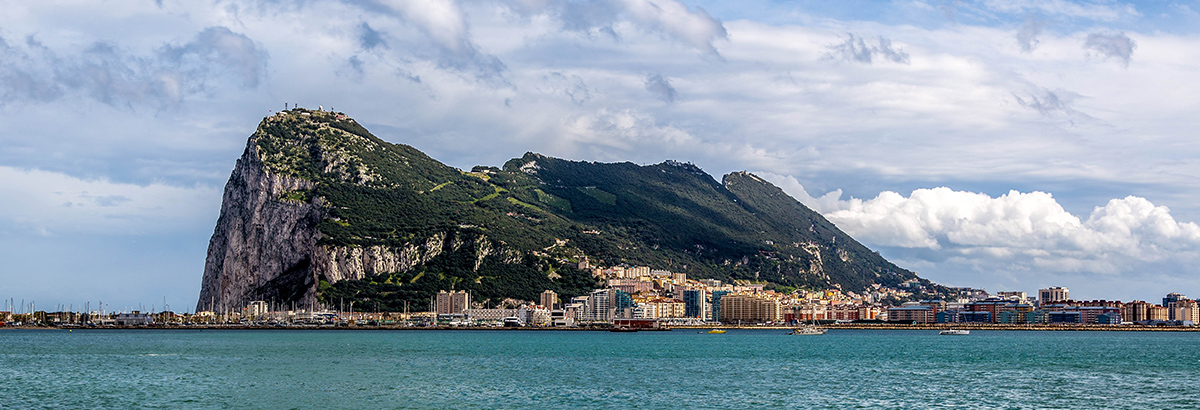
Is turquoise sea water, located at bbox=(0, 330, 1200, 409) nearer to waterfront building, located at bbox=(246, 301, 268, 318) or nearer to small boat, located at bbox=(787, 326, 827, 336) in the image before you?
small boat, located at bbox=(787, 326, 827, 336)

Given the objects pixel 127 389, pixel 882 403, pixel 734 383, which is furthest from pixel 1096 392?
pixel 127 389

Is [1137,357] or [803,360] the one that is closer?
[803,360]

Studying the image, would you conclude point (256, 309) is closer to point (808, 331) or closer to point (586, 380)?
point (808, 331)

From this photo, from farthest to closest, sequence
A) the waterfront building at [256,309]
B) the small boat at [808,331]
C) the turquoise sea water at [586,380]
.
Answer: the waterfront building at [256,309], the small boat at [808,331], the turquoise sea water at [586,380]

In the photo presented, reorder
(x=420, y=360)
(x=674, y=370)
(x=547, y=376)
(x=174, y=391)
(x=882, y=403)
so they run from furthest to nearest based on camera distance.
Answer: (x=420, y=360)
(x=674, y=370)
(x=547, y=376)
(x=174, y=391)
(x=882, y=403)

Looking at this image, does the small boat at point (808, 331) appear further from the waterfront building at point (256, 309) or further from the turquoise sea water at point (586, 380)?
the waterfront building at point (256, 309)

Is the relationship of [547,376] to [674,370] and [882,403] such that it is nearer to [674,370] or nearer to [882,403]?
[674,370]

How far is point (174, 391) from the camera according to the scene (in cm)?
5294

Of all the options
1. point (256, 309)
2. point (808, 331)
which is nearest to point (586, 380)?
point (808, 331)

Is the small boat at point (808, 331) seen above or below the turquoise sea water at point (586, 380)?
below

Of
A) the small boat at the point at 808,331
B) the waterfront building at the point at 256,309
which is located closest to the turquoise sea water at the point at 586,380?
the small boat at the point at 808,331

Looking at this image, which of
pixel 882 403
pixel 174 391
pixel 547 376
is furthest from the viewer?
pixel 547 376

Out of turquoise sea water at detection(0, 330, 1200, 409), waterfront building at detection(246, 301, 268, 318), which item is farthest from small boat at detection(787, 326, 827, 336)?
waterfront building at detection(246, 301, 268, 318)

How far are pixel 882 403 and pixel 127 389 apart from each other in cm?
3710
